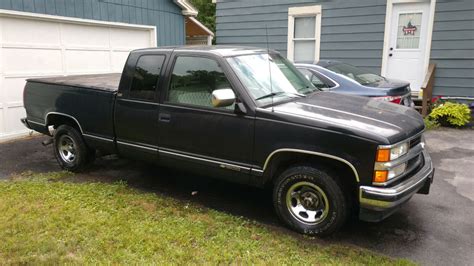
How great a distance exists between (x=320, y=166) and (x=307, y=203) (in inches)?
16.2

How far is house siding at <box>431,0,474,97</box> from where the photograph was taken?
30.3 feet

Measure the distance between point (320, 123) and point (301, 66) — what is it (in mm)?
4259

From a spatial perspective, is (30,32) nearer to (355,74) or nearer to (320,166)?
(355,74)

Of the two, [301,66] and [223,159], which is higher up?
[301,66]

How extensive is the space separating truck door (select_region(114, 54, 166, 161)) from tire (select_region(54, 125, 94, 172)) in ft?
2.98

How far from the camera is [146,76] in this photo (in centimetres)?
489

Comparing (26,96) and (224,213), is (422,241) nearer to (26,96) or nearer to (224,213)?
(224,213)

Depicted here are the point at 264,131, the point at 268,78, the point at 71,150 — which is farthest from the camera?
the point at 71,150

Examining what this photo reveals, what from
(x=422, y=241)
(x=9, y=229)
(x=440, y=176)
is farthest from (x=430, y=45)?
(x=9, y=229)

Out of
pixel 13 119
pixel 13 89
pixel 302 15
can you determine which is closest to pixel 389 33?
pixel 302 15

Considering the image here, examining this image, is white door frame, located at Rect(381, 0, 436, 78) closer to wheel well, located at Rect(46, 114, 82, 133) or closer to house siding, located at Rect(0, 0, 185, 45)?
house siding, located at Rect(0, 0, 185, 45)

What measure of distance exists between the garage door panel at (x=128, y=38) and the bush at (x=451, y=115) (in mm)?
7868

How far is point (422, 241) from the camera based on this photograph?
3.80m

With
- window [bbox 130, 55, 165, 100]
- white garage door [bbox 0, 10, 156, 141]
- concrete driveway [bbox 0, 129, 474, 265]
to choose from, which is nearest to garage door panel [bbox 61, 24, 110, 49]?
white garage door [bbox 0, 10, 156, 141]
